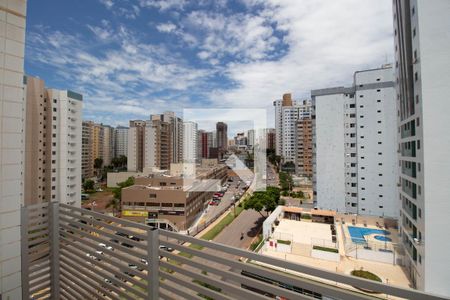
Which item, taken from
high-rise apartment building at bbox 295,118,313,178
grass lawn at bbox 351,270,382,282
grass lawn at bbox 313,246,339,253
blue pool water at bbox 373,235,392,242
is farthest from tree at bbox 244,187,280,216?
high-rise apartment building at bbox 295,118,313,178

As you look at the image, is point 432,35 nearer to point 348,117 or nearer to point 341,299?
point 341,299

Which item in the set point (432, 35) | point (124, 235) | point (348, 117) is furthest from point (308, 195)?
point (124, 235)

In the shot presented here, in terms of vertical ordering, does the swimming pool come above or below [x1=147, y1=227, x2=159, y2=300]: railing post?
below

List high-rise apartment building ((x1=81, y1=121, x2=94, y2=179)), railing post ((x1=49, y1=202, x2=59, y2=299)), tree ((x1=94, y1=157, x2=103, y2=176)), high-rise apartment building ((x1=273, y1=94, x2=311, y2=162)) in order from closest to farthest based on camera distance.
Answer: railing post ((x1=49, y1=202, x2=59, y2=299)) < high-rise apartment building ((x1=81, y1=121, x2=94, y2=179)) < tree ((x1=94, y1=157, x2=103, y2=176)) < high-rise apartment building ((x1=273, y1=94, x2=311, y2=162))

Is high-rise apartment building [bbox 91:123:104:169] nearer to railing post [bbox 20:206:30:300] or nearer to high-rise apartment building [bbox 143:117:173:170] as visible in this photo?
high-rise apartment building [bbox 143:117:173:170]

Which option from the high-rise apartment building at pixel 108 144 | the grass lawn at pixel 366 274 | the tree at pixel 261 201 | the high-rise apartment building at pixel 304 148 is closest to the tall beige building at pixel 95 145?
the high-rise apartment building at pixel 108 144

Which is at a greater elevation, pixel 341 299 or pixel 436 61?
pixel 436 61
